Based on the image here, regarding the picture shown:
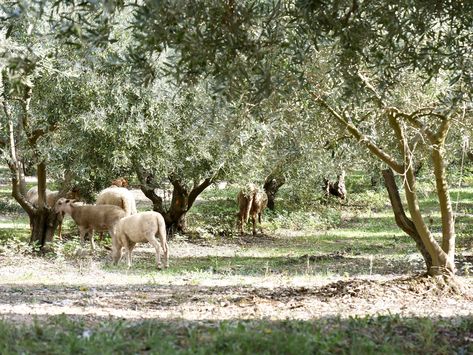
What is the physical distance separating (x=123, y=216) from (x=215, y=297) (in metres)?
9.03

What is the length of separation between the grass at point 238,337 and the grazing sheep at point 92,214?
11642 millimetres

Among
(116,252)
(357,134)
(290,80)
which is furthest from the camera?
(116,252)

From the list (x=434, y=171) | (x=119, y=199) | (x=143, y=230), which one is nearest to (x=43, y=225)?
(x=119, y=199)

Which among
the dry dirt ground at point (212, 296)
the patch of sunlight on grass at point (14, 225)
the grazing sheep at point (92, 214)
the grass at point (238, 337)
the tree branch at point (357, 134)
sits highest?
the tree branch at point (357, 134)

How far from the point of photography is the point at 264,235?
25.8 m

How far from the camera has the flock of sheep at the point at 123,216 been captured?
16.5 metres

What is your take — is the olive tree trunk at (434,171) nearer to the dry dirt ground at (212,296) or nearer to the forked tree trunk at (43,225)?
the dry dirt ground at (212,296)

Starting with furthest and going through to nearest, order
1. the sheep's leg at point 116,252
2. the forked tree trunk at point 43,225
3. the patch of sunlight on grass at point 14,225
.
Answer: the patch of sunlight on grass at point 14,225 → the forked tree trunk at point 43,225 → the sheep's leg at point 116,252

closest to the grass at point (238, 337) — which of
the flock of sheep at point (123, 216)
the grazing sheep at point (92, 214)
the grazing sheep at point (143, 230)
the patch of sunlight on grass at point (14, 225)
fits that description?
the grazing sheep at point (143, 230)

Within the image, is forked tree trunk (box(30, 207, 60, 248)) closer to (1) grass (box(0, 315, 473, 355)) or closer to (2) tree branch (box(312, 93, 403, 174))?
(2) tree branch (box(312, 93, 403, 174))

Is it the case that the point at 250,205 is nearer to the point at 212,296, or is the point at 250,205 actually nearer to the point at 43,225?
the point at 43,225

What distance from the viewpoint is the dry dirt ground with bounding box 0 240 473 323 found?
8.72m

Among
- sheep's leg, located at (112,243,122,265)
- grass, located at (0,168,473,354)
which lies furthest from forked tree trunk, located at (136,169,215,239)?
sheep's leg, located at (112,243,122,265)

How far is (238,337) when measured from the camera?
22.1ft
